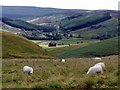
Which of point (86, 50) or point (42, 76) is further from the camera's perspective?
point (86, 50)

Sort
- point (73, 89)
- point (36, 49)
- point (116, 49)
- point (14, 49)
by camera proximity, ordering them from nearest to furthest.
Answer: point (73, 89), point (14, 49), point (36, 49), point (116, 49)

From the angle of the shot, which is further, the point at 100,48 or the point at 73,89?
the point at 100,48

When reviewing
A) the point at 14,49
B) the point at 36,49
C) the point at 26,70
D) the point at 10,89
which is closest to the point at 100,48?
the point at 36,49

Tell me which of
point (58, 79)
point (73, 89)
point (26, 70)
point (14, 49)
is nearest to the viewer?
point (73, 89)

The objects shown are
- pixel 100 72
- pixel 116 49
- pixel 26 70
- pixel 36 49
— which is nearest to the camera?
pixel 100 72

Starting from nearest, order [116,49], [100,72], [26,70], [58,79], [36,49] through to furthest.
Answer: [58,79] → [100,72] → [26,70] → [36,49] → [116,49]

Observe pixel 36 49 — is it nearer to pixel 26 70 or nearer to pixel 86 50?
pixel 86 50

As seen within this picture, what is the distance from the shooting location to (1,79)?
66.8ft

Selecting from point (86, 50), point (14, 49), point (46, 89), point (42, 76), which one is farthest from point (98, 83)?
point (86, 50)

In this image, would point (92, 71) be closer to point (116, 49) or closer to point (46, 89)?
point (46, 89)

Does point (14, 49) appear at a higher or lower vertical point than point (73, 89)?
lower

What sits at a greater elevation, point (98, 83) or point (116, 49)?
point (98, 83)

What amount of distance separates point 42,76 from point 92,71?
333cm

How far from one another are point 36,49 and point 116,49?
109 ft
